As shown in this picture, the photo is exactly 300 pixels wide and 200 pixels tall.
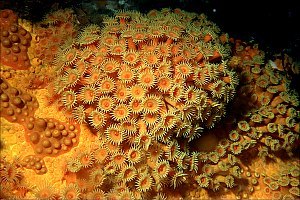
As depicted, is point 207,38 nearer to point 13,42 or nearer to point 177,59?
point 177,59

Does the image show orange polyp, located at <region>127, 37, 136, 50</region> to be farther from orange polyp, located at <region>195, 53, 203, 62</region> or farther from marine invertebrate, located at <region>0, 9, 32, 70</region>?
marine invertebrate, located at <region>0, 9, 32, 70</region>

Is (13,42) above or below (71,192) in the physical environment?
above

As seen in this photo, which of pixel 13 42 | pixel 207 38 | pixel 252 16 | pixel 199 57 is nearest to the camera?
pixel 199 57

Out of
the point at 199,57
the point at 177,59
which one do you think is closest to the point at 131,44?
the point at 177,59

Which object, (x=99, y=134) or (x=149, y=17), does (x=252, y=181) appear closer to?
(x=99, y=134)

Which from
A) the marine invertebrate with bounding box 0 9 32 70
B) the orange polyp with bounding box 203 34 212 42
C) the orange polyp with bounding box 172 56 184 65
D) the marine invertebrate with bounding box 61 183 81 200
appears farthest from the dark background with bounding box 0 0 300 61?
the marine invertebrate with bounding box 61 183 81 200

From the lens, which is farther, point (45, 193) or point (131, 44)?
point (131, 44)

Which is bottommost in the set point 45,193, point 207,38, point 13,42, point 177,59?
point 45,193

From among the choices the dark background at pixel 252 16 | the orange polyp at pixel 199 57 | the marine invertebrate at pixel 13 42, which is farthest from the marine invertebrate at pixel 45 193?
the dark background at pixel 252 16

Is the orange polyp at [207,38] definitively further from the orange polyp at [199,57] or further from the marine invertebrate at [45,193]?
the marine invertebrate at [45,193]
